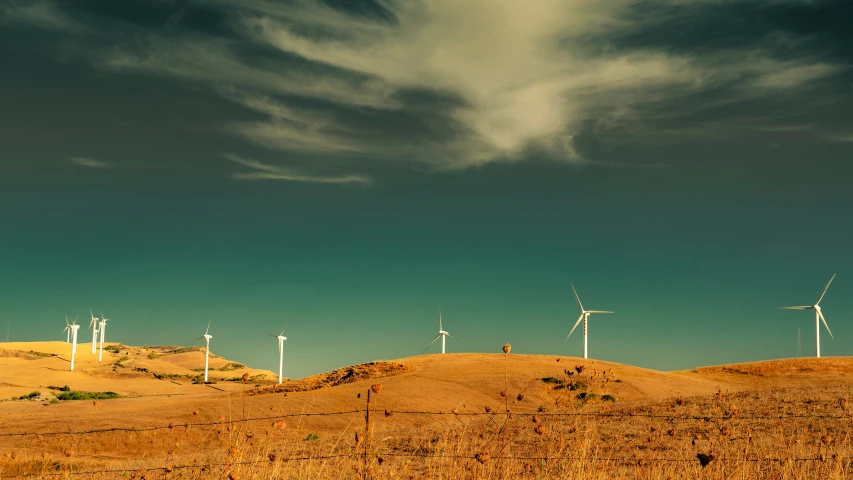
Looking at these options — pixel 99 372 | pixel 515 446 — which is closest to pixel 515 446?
pixel 515 446

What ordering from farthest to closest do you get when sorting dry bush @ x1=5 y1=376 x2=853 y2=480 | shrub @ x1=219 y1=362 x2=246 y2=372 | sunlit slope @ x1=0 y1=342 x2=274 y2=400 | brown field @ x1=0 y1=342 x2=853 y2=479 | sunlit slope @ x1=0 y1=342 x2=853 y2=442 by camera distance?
shrub @ x1=219 y1=362 x2=246 y2=372, sunlit slope @ x1=0 y1=342 x2=274 y2=400, sunlit slope @ x1=0 y1=342 x2=853 y2=442, brown field @ x1=0 y1=342 x2=853 y2=479, dry bush @ x1=5 y1=376 x2=853 y2=480

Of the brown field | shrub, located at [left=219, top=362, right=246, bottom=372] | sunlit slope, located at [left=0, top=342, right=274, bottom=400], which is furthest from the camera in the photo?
shrub, located at [left=219, top=362, right=246, bottom=372]

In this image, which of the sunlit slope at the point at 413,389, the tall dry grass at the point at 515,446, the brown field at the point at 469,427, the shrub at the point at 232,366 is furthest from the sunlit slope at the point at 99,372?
A: the tall dry grass at the point at 515,446

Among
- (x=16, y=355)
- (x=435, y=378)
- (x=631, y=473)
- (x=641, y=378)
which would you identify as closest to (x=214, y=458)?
(x=631, y=473)

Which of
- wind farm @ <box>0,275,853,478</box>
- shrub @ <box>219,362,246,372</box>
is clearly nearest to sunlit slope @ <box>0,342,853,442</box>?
wind farm @ <box>0,275,853,478</box>

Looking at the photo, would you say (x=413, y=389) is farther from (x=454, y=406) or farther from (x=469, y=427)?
(x=469, y=427)

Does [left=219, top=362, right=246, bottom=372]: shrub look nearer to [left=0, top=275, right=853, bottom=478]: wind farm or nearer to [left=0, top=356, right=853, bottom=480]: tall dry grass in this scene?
[left=0, top=275, right=853, bottom=478]: wind farm

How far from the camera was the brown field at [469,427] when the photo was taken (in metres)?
11.6

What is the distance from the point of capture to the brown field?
1159cm

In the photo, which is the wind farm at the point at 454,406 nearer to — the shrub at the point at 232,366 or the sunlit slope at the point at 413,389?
the sunlit slope at the point at 413,389

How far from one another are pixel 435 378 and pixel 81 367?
70080 millimetres

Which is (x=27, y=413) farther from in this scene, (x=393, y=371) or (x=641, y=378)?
(x=641, y=378)

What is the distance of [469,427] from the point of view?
2131 cm

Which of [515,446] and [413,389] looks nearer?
[515,446]
